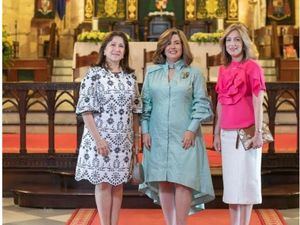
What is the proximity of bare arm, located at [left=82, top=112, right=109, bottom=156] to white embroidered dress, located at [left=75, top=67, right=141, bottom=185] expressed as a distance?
0.04m

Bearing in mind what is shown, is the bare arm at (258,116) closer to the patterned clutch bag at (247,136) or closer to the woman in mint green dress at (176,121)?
the patterned clutch bag at (247,136)

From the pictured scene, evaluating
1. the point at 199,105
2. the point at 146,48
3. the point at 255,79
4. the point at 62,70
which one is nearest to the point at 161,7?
the point at 62,70

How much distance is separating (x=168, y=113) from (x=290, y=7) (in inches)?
503

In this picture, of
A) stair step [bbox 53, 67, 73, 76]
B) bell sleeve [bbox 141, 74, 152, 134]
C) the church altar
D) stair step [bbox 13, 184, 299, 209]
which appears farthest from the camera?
stair step [bbox 53, 67, 73, 76]

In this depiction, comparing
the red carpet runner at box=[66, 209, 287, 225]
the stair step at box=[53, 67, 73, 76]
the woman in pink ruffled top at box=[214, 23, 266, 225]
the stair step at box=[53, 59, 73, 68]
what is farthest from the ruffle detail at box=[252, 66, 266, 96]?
the stair step at box=[53, 59, 73, 68]

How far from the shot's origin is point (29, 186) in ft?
22.2

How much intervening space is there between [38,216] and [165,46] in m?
2.28

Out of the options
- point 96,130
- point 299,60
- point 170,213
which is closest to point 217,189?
point 170,213

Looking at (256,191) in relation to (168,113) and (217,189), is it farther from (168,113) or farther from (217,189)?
(217,189)

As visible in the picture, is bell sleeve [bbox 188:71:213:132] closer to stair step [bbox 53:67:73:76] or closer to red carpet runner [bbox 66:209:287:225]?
red carpet runner [bbox 66:209:287:225]

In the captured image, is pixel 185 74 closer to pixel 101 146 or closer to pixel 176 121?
pixel 176 121

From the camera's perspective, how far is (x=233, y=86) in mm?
4449

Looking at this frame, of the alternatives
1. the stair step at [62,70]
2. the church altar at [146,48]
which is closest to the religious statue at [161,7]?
the stair step at [62,70]

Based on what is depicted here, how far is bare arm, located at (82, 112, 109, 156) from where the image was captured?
445 centimetres
